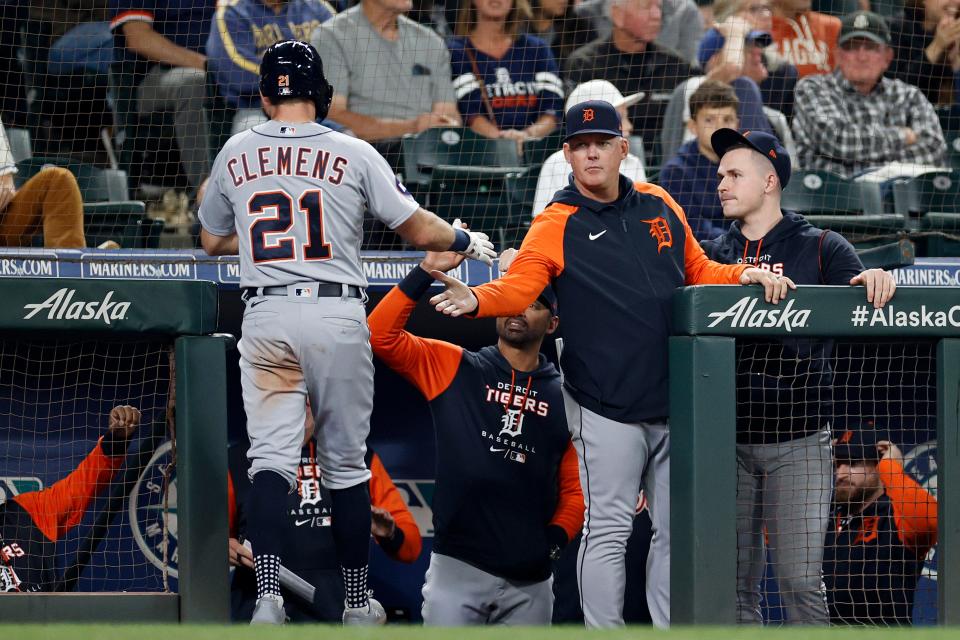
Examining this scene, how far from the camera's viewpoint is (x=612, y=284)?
3.45 meters

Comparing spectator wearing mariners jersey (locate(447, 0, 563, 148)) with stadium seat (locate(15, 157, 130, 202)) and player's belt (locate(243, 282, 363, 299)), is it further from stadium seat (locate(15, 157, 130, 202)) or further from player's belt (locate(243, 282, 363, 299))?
player's belt (locate(243, 282, 363, 299))

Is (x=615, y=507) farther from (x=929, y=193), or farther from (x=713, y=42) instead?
(x=713, y=42)

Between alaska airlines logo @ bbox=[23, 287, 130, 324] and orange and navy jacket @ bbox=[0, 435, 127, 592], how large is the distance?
30.9 inches

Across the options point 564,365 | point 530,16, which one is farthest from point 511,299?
point 530,16

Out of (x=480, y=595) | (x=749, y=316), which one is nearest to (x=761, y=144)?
(x=749, y=316)

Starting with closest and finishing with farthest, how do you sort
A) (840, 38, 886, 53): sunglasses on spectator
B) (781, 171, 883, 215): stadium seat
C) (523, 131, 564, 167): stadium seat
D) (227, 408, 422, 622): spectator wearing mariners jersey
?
(227, 408, 422, 622): spectator wearing mariners jersey
(781, 171, 883, 215): stadium seat
(523, 131, 564, 167): stadium seat
(840, 38, 886, 53): sunglasses on spectator

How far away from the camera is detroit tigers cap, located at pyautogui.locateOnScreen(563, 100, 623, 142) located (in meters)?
3.52

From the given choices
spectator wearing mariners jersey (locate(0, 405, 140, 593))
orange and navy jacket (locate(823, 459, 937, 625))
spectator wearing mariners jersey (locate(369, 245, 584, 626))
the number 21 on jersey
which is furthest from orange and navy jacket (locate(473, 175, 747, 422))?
spectator wearing mariners jersey (locate(0, 405, 140, 593))

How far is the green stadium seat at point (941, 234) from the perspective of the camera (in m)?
5.64

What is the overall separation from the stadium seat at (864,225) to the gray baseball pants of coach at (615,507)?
103 inches

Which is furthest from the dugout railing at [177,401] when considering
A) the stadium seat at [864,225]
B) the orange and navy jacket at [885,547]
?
the stadium seat at [864,225]

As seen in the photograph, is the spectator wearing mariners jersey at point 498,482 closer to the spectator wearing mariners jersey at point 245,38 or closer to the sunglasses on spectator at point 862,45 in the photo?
the spectator wearing mariners jersey at point 245,38

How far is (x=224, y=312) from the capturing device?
507 cm

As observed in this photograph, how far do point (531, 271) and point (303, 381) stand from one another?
731mm
